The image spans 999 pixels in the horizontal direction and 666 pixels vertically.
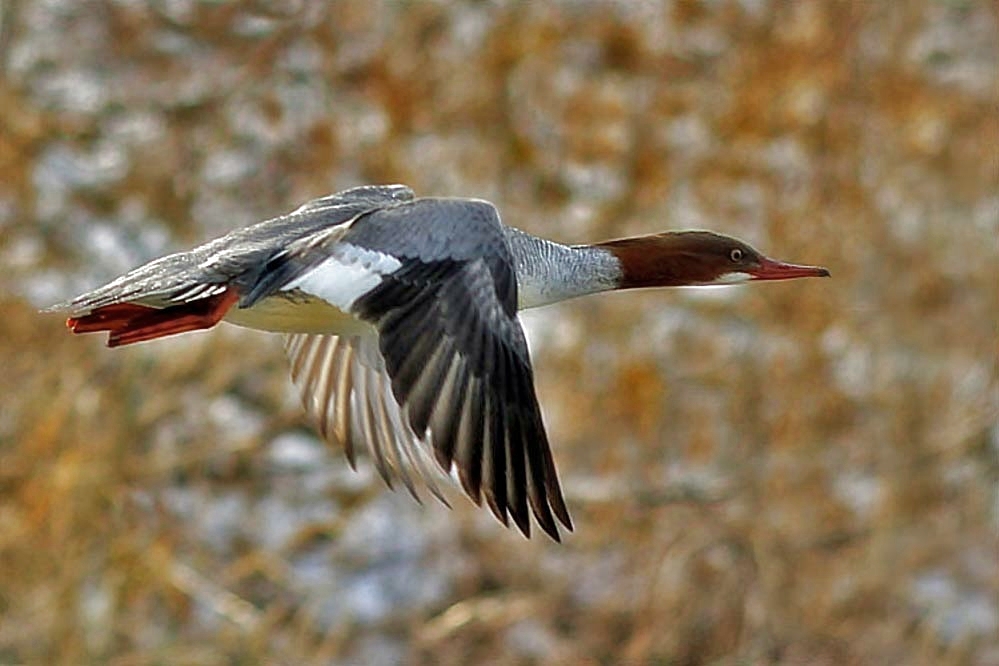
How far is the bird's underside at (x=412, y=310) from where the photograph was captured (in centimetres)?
299

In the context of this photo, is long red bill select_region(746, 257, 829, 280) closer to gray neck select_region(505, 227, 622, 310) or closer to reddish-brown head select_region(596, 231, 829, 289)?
reddish-brown head select_region(596, 231, 829, 289)

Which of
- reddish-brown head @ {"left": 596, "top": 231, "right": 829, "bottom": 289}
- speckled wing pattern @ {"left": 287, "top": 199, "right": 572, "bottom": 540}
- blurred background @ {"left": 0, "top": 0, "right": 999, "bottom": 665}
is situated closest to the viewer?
speckled wing pattern @ {"left": 287, "top": 199, "right": 572, "bottom": 540}

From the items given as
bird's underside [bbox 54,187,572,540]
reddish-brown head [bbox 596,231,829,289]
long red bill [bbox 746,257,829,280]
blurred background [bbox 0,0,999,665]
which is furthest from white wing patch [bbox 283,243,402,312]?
blurred background [bbox 0,0,999,665]

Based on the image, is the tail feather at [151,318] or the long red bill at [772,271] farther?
the long red bill at [772,271]

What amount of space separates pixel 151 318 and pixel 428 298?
21.7 inches

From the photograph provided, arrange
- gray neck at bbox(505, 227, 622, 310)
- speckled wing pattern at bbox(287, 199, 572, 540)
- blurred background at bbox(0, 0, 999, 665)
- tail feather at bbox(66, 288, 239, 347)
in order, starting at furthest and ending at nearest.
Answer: blurred background at bbox(0, 0, 999, 665)
gray neck at bbox(505, 227, 622, 310)
tail feather at bbox(66, 288, 239, 347)
speckled wing pattern at bbox(287, 199, 572, 540)

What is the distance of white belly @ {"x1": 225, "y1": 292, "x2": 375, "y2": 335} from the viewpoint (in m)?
3.29

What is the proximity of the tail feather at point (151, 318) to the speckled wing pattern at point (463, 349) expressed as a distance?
246 millimetres

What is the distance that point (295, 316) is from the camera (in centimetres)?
337

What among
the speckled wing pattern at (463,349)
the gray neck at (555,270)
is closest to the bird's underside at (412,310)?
the speckled wing pattern at (463,349)

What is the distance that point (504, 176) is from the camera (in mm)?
7570

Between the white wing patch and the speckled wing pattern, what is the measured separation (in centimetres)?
1

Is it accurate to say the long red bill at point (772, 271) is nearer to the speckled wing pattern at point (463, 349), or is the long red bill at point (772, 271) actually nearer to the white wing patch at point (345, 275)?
the speckled wing pattern at point (463, 349)

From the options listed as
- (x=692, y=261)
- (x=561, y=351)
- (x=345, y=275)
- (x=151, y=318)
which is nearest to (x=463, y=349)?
(x=345, y=275)
